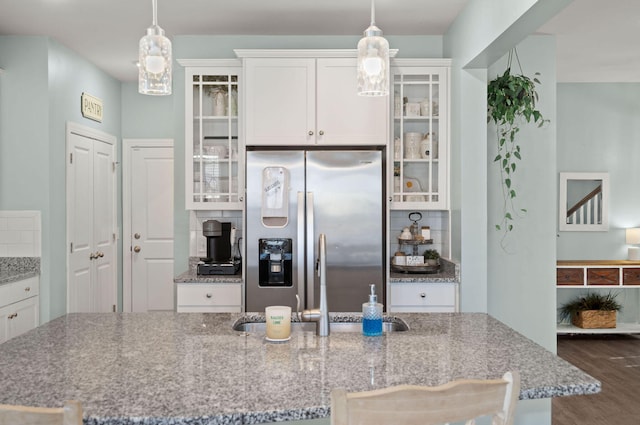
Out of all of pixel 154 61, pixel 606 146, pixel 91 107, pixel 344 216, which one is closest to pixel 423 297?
pixel 344 216

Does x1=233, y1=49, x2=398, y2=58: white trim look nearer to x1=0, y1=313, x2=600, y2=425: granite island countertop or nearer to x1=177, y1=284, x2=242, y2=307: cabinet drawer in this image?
x1=177, y1=284, x2=242, y2=307: cabinet drawer

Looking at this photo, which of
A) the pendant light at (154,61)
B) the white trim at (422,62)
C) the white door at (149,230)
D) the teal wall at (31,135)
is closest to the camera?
the pendant light at (154,61)

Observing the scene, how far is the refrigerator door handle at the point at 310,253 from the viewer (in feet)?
12.5

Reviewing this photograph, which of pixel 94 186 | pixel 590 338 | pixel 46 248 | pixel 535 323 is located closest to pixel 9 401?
pixel 46 248

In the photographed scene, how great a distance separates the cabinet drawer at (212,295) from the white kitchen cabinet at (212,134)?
0.59 metres

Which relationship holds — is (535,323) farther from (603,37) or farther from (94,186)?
(94,186)

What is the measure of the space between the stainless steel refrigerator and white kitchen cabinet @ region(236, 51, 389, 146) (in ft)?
0.68

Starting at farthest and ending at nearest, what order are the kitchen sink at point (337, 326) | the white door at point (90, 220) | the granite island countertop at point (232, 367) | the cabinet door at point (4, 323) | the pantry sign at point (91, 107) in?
the pantry sign at point (91, 107)
the white door at point (90, 220)
the cabinet door at point (4, 323)
the kitchen sink at point (337, 326)
the granite island countertop at point (232, 367)

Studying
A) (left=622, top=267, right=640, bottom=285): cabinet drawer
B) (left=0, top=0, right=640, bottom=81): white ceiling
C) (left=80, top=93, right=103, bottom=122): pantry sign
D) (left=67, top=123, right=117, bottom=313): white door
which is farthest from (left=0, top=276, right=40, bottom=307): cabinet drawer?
(left=622, top=267, right=640, bottom=285): cabinet drawer

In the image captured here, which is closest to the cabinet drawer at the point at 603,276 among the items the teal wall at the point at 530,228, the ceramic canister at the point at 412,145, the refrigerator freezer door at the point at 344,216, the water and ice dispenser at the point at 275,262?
the teal wall at the point at 530,228

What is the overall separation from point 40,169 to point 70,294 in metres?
1.09

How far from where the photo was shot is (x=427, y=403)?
4.30ft

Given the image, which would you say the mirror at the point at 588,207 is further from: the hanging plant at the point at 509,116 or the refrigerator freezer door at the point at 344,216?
the refrigerator freezer door at the point at 344,216

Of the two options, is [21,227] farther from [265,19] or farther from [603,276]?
[603,276]
